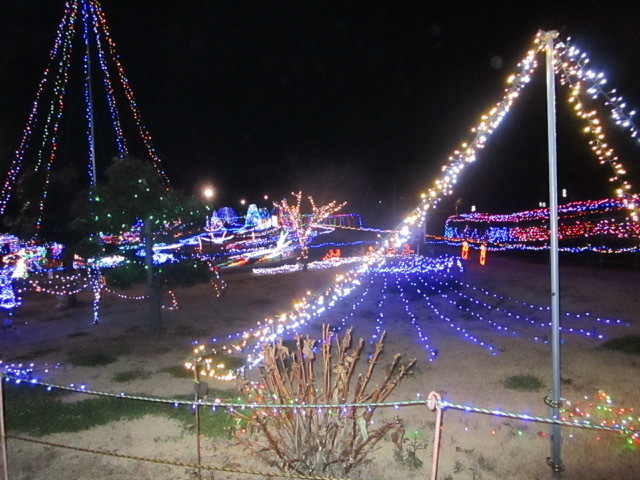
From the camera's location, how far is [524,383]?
588 cm

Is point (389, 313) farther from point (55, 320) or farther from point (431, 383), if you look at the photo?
point (55, 320)

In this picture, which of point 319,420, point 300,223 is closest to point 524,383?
point 319,420

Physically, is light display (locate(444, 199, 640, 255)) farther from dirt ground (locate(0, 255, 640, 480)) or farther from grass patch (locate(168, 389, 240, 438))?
grass patch (locate(168, 389, 240, 438))

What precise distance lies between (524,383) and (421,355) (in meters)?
1.76

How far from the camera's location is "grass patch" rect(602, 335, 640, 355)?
7.04 metres

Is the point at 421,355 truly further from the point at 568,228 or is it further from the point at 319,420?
the point at 568,228

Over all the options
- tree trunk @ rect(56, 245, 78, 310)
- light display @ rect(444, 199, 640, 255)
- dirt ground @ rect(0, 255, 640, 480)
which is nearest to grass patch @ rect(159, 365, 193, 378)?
dirt ground @ rect(0, 255, 640, 480)

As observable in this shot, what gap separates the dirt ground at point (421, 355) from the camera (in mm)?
4062

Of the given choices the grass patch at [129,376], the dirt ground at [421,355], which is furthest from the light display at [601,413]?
the grass patch at [129,376]

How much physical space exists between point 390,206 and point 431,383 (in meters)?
27.1

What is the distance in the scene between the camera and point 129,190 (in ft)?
26.3

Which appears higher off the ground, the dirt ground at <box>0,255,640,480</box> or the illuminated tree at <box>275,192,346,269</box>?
the illuminated tree at <box>275,192,346,269</box>

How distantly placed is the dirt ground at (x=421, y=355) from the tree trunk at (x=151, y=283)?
0.29 m

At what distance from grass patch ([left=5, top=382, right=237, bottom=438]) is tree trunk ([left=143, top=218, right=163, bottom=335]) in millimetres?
3056
